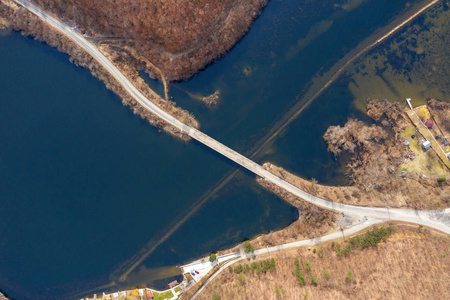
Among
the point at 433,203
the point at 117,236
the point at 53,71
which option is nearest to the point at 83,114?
the point at 53,71

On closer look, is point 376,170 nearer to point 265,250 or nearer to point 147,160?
point 265,250

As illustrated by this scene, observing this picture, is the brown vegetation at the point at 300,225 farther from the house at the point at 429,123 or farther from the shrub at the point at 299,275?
the house at the point at 429,123

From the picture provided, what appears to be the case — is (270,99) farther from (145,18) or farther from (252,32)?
(145,18)

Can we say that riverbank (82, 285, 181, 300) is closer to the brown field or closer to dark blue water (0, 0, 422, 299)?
dark blue water (0, 0, 422, 299)

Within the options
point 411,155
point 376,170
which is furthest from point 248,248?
point 411,155

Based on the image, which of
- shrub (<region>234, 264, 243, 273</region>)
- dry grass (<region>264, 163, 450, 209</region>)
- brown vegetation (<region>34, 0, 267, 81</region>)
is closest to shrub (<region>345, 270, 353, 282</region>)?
dry grass (<region>264, 163, 450, 209</region>)

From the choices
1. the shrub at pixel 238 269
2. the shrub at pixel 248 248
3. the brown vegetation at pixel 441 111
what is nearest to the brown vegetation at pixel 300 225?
the shrub at pixel 248 248
